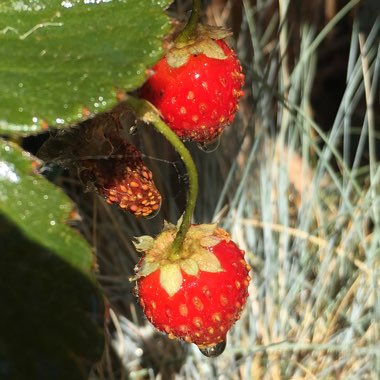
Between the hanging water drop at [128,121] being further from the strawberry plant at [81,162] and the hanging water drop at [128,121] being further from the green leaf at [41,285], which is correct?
the green leaf at [41,285]

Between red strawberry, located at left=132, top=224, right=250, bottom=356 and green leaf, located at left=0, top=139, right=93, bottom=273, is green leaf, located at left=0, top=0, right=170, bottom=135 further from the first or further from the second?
red strawberry, located at left=132, top=224, right=250, bottom=356

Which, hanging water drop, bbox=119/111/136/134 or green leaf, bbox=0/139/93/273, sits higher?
green leaf, bbox=0/139/93/273

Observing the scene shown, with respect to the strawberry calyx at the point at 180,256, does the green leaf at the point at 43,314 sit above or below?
above

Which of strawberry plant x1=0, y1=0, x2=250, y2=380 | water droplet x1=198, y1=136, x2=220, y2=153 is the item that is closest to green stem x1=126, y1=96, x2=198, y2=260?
strawberry plant x1=0, y1=0, x2=250, y2=380

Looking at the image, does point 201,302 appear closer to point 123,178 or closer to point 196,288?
point 196,288

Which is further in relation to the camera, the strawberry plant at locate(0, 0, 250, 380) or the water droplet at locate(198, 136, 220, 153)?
the water droplet at locate(198, 136, 220, 153)

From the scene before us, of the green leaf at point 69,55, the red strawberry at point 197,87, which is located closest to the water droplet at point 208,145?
the red strawberry at point 197,87

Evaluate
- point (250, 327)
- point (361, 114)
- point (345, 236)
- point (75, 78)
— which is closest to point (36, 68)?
point (75, 78)
